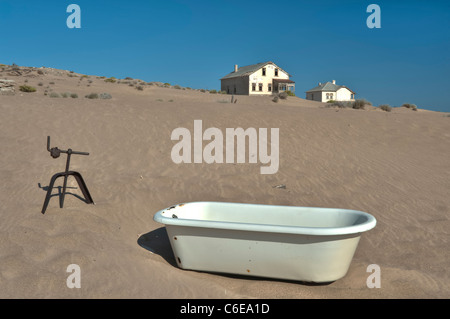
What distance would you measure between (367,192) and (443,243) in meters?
2.41

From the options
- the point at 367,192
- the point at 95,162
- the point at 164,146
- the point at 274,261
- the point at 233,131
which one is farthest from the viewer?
the point at 233,131

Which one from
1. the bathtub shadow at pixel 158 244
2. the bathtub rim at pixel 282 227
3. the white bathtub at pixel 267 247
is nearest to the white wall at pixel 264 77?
the bathtub shadow at pixel 158 244

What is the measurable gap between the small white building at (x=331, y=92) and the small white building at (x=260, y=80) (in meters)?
5.55

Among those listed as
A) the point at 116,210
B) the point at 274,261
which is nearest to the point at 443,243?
the point at 274,261

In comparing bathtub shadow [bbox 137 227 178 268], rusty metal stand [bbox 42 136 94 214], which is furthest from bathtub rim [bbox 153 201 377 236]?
rusty metal stand [bbox 42 136 94 214]

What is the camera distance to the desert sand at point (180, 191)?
4238 millimetres

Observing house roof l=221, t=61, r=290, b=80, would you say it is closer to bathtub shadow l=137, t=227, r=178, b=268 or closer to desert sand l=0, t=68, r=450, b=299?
desert sand l=0, t=68, r=450, b=299

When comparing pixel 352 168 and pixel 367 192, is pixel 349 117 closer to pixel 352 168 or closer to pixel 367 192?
pixel 352 168

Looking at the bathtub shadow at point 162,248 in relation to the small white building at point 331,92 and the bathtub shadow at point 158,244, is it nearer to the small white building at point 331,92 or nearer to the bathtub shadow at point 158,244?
the bathtub shadow at point 158,244

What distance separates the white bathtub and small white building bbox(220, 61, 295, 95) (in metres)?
33.1

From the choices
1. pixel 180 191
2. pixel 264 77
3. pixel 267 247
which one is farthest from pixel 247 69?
pixel 267 247

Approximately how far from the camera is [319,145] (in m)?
11.2

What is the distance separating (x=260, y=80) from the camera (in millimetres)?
37469

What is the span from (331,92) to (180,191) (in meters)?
39.4
